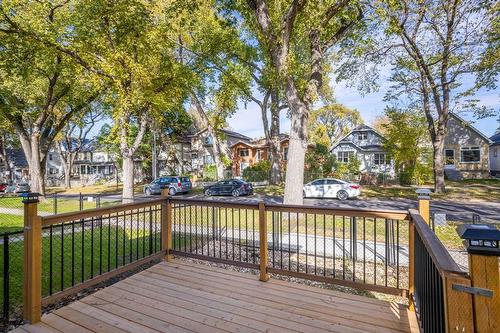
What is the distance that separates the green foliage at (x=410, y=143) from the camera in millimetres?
19781

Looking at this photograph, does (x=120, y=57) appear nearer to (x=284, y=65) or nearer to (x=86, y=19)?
(x=86, y=19)

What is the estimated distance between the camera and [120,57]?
10820 millimetres

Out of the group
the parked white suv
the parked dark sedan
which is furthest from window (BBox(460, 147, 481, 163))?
the parked dark sedan

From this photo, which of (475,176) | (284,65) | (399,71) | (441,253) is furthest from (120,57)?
(475,176)

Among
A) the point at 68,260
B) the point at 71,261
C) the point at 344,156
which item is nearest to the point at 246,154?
the point at 344,156

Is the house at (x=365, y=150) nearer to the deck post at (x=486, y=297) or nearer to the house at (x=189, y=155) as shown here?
the house at (x=189, y=155)

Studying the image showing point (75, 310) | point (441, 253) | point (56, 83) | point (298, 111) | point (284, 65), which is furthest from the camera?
point (56, 83)

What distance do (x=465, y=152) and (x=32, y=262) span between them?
32.6 metres

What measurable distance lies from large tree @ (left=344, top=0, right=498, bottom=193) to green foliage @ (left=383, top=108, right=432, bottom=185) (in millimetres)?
1932

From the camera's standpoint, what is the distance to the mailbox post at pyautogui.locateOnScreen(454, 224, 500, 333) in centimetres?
114

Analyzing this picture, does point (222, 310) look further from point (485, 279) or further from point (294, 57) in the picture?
point (294, 57)

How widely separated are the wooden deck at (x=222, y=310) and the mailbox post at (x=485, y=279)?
178 centimetres

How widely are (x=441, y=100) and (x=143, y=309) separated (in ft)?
65.1

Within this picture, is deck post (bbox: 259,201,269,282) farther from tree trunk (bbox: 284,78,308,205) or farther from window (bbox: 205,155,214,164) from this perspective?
window (bbox: 205,155,214,164)
